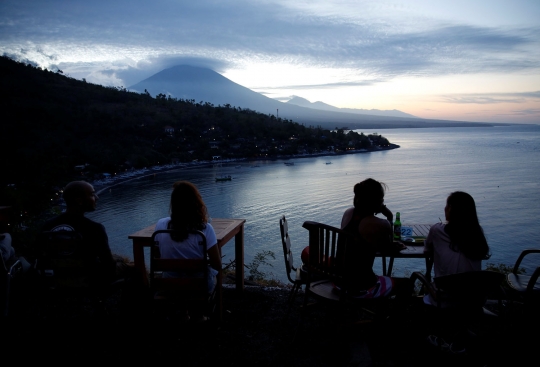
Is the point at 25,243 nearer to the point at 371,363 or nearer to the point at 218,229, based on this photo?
the point at 218,229

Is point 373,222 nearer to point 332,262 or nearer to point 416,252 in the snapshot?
point 332,262

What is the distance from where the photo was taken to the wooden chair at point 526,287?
2.15 meters

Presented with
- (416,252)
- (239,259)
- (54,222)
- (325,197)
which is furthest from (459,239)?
(325,197)

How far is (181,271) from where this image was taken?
2.38 m

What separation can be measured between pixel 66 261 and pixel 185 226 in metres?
0.73

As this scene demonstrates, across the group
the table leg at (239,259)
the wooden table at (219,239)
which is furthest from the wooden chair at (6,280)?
the table leg at (239,259)

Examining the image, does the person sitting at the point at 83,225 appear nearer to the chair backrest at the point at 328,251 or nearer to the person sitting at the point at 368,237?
the chair backrest at the point at 328,251

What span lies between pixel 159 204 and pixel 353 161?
49.5m

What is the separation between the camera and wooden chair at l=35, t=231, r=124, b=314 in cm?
235

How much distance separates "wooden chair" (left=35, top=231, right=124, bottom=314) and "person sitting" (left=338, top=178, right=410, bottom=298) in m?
1.52

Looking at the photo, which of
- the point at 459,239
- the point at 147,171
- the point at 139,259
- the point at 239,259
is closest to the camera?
the point at 459,239

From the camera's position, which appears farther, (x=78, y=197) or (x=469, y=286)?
(x=78, y=197)

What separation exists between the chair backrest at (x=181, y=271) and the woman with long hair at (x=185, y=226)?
1.6 inches

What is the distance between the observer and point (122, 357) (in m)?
2.50
